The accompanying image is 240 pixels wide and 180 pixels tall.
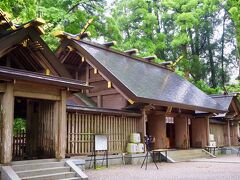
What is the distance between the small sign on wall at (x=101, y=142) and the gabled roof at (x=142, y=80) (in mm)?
2620

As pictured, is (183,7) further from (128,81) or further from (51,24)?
(128,81)

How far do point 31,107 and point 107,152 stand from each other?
13.4 feet

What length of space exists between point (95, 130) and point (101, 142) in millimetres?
925

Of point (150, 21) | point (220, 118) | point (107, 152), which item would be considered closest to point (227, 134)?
point (220, 118)

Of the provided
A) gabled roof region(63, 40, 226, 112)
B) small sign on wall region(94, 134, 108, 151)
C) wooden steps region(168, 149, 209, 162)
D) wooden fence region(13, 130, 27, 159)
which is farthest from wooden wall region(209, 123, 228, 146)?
wooden fence region(13, 130, 27, 159)

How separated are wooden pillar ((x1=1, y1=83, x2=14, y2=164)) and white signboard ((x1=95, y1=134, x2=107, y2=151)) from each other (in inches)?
194

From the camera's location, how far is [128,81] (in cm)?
1745

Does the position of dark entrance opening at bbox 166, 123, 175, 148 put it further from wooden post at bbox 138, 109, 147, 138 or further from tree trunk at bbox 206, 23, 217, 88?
tree trunk at bbox 206, 23, 217, 88

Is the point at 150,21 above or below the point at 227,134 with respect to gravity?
above

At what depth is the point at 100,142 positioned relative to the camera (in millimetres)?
14383

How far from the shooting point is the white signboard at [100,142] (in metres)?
14.2

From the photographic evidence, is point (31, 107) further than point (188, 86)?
No

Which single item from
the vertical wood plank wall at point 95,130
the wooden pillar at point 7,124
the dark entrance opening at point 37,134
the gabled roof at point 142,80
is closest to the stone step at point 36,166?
the wooden pillar at point 7,124

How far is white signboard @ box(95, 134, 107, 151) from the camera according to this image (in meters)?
14.2
